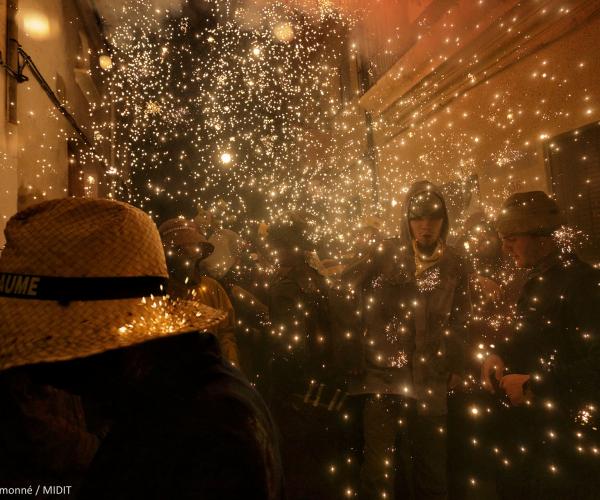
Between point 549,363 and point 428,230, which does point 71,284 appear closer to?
point 549,363

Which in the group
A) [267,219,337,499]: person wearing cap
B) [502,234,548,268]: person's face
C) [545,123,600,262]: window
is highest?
[545,123,600,262]: window

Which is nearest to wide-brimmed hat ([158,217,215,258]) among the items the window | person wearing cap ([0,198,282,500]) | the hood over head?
the hood over head

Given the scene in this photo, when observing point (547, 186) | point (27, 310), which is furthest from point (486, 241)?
point (27, 310)

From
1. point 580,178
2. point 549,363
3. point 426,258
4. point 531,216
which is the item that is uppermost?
point 580,178

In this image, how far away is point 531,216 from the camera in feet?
11.1

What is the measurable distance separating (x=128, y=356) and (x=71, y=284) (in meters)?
0.32

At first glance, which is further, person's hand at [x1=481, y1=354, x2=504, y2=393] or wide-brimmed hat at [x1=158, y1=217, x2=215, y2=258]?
wide-brimmed hat at [x1=158, y1=217, x2=215, y2=258]

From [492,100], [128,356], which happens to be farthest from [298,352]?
[492,100]

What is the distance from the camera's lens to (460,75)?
6.79 metres

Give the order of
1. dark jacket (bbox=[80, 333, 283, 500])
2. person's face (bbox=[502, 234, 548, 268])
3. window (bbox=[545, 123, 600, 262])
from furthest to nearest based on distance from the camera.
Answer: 1. window (bbox=[545, 123, 600, 262])
2. person's face (bbox=[502, 234, 548, 268])
3. dark jacket (bbox=[80, 333, 283, 500])

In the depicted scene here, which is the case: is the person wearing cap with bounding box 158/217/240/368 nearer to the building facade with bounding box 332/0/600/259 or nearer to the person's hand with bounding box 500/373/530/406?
the person's hand with bounding box 500/373/530/406

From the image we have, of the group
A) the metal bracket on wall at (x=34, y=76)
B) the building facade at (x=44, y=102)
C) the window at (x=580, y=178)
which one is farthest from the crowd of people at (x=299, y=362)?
the metal bracket on wall at (x=34, y=76)

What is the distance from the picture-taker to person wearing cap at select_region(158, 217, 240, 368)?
4.11 meters

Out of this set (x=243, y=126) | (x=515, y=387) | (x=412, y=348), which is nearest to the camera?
(x=515, y=387)
